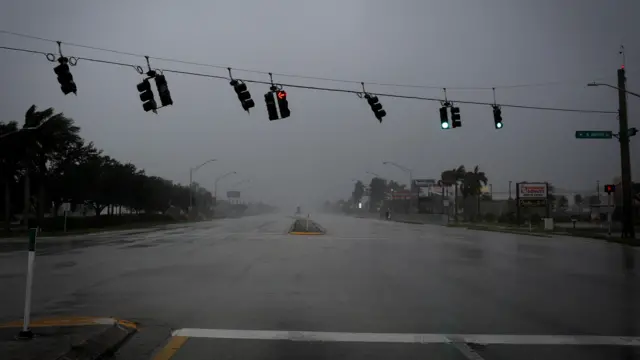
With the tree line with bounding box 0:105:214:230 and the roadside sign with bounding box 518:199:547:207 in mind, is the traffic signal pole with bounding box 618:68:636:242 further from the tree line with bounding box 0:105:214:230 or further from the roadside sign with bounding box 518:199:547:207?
the tree line with bounding box 0:105:214:230

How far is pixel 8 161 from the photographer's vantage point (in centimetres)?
4478

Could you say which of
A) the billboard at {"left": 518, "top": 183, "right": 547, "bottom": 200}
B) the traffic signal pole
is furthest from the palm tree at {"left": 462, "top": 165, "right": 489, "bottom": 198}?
the traffic signal pole

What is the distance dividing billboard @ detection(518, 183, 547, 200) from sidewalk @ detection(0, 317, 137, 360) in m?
53.9

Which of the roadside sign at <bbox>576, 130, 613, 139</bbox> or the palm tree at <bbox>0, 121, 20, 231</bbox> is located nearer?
the roadside sign at <bbox>576, 130, 613, 139</bbox>

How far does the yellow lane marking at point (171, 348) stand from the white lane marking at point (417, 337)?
0.77 ft

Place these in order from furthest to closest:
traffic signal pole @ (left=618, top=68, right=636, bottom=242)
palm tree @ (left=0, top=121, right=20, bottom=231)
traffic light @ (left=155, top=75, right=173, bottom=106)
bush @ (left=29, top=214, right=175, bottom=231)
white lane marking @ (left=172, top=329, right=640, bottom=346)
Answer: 1. bush @ (left=29, top=214, right=175, bottom=231)
2. palm tree @ (left=0, top=121, right=20, bottom=231)
3. traffic signal pole @ (left=618, top=68, right=636, bottom=242)
4. traffic light @ (left=155, top=75, right=173, bottom=106)
5. white lane marking @ (left=172, top=329, right=640, bottom=346)

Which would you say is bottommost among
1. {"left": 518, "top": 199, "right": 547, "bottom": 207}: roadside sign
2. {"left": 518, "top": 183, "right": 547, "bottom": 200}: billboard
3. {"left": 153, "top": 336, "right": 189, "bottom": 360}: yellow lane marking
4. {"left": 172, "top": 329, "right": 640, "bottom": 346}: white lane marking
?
{"left": 153, "top": 336, "right": 189, "bottom": 360}: yellow lane marking

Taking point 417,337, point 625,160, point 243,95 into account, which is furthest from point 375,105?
point 625,160

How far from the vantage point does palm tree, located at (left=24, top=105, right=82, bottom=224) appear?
43.9 m

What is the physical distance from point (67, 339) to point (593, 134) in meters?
29.3

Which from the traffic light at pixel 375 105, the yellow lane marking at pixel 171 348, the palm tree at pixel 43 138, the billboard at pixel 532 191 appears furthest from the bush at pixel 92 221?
the yellow lane marking at pixel 171 348

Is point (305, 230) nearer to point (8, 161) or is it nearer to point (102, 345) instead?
point (8, 161)

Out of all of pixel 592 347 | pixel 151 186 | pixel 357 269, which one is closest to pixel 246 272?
pixel 357 269

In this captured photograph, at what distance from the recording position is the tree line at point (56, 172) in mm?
43656
